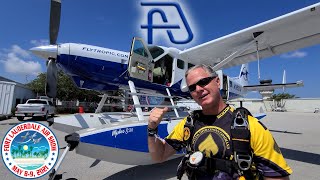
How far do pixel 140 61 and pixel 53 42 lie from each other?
242 centimetres

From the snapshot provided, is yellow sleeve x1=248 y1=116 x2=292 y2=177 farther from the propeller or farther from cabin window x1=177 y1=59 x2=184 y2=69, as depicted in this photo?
cabin window x1=177 y1=59 x2=184 y2=69

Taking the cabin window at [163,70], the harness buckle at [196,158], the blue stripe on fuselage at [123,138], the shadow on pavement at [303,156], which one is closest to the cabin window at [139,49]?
the cabin window at [163,70]

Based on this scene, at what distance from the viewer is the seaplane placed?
182 inches

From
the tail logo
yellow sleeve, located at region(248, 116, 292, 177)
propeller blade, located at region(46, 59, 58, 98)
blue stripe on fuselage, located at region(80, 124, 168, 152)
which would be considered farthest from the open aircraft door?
the tail logo

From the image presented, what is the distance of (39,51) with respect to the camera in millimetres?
6121

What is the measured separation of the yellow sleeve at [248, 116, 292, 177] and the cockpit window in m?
6.19

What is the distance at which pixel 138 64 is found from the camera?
21.8 ft

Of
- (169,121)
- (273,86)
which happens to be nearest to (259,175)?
(169,121)

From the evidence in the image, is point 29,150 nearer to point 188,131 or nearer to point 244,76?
point 188,131

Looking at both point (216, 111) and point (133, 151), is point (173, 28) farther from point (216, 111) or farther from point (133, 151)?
point (216, 111)

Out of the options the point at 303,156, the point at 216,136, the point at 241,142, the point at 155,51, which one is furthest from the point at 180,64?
the point at 241,142

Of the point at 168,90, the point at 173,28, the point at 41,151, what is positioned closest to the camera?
the point at 41,151

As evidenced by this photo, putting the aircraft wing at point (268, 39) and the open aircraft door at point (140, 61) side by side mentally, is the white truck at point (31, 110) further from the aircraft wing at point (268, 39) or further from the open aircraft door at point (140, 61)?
the aircraft wing at point (268, 39)

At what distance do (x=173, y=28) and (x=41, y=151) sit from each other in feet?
35.2
